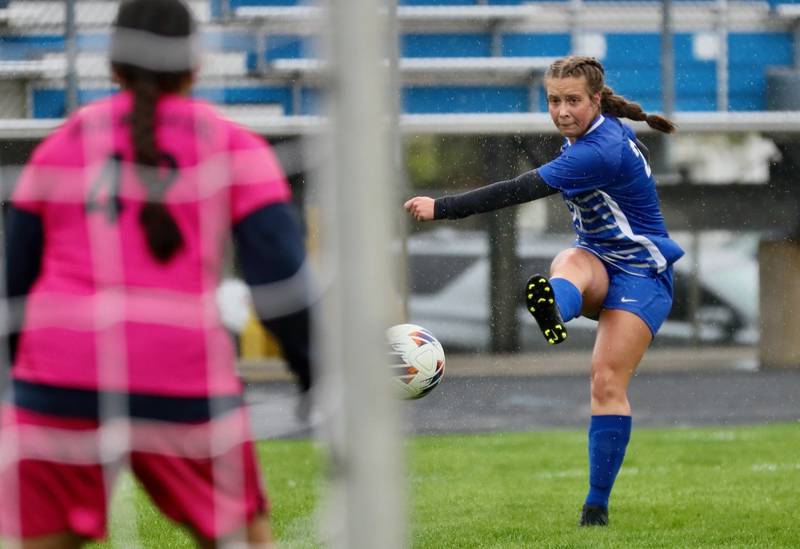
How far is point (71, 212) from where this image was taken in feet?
8.07

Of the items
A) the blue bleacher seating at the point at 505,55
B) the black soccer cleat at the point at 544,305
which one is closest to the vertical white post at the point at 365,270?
the black soccer cleat at the point at 544,305

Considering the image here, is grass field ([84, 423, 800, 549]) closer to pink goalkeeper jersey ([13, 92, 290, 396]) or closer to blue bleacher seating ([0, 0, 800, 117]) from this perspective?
pink goalkeeper jersey ([13, 92, 290, 396])

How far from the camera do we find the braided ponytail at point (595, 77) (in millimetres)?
4863

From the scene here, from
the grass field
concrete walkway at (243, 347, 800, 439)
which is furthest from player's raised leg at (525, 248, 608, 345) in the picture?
concrete walkway at (243, 347, 800, 439)

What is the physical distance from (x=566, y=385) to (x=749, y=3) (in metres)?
3.56

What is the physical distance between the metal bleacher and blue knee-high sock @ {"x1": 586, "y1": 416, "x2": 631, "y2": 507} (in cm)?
536

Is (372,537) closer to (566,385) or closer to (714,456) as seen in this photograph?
(714,456)

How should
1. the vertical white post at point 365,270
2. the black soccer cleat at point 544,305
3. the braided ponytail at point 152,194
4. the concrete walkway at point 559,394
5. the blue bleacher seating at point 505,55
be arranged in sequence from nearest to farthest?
the vertical white post at point 365,270 → the braided ponytail at point 152,194 → the black soccer cleat at point 544,305 → the concrete walkway at point 559,394 → the blue bleacher seating at point 505,55

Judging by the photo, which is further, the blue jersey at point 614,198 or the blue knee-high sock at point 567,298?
the blue jersey at point 614,198

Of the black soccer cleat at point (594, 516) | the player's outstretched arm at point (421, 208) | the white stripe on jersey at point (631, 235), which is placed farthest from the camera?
the white stripe on jersey at point (631, 235)

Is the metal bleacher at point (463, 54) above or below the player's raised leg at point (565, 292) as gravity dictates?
above

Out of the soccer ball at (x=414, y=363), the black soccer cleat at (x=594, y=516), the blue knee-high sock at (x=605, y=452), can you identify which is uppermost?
the soccer ball at (x=414, y=363)

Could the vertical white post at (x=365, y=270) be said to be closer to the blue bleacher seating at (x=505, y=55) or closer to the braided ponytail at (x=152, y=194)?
the braided ponytail at (x=152, y=194)

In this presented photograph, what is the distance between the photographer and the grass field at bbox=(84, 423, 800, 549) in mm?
4660
